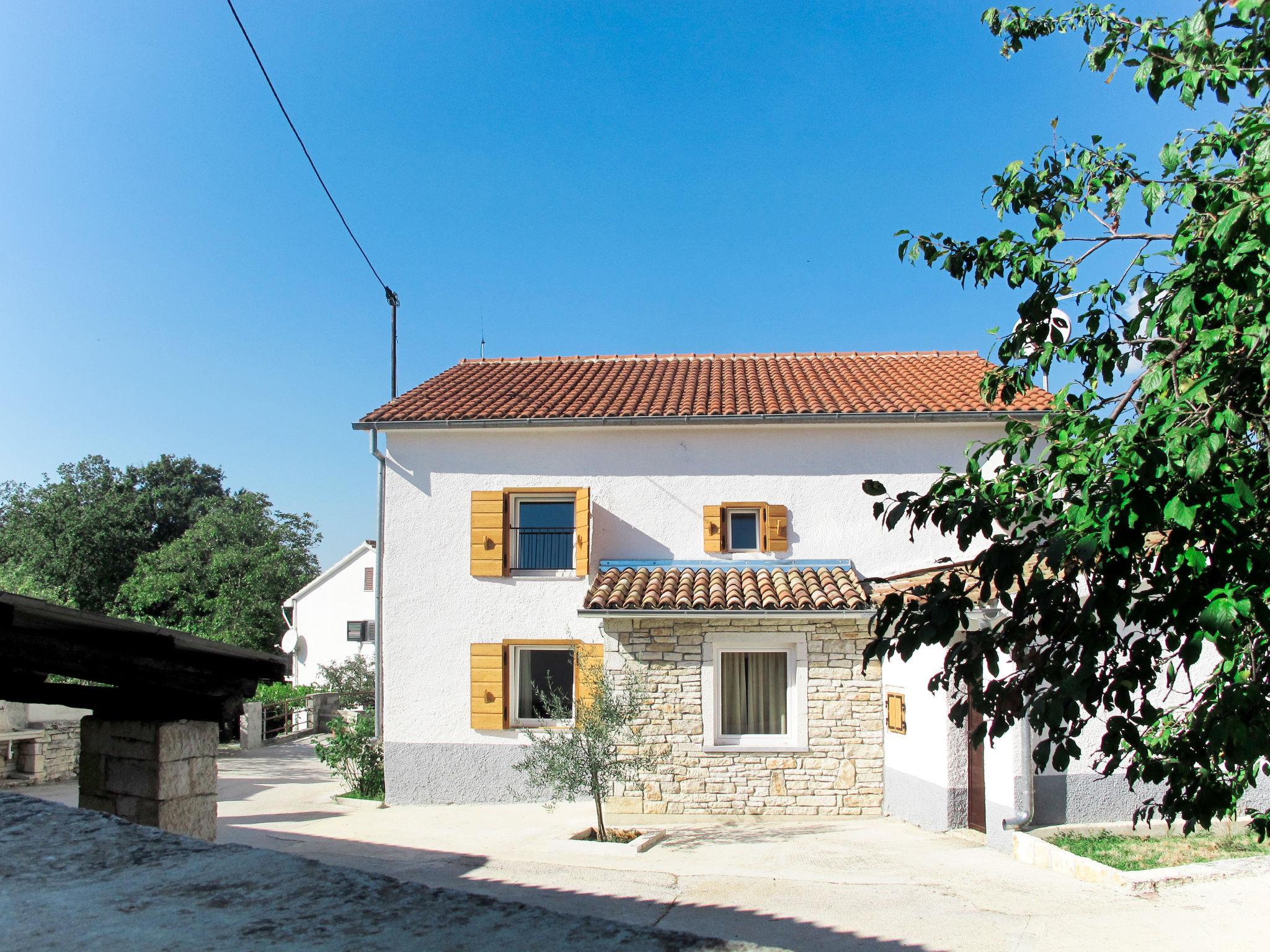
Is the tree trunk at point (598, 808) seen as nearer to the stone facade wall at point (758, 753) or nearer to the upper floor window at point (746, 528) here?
the stone facade wall at point (758, 753)

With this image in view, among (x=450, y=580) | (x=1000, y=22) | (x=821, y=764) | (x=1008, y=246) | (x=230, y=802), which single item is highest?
(x=1000, y=22)

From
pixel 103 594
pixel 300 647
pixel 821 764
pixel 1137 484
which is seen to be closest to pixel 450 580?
pixel 821 764

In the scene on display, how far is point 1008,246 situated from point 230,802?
13.6m

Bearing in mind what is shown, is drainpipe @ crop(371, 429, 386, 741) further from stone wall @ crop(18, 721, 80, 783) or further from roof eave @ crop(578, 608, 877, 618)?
stone wall @ crop(18, 721, 80, 783)

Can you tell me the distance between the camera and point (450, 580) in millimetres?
13469

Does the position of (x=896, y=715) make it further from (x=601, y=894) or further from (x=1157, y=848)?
(x=601, y=894)

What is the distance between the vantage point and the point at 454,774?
42.4ft

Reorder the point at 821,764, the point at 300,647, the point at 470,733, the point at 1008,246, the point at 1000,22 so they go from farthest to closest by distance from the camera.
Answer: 1. the point at 300,647
2. the point at 470,733
3. the point at 821,764
4. the point at 1000,22
5. the point at 1008,246

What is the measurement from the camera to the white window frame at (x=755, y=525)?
44.6 ft

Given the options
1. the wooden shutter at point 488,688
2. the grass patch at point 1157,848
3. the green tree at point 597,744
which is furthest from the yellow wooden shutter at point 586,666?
the grass patch at point 1157,848

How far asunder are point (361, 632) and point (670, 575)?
20184 millimetres

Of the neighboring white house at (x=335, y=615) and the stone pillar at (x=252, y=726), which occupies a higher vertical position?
the neighboring white house at (x=335, y=615)

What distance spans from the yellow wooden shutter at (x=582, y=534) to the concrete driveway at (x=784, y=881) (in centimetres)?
337

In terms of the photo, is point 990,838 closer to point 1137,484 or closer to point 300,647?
point 1137,484
